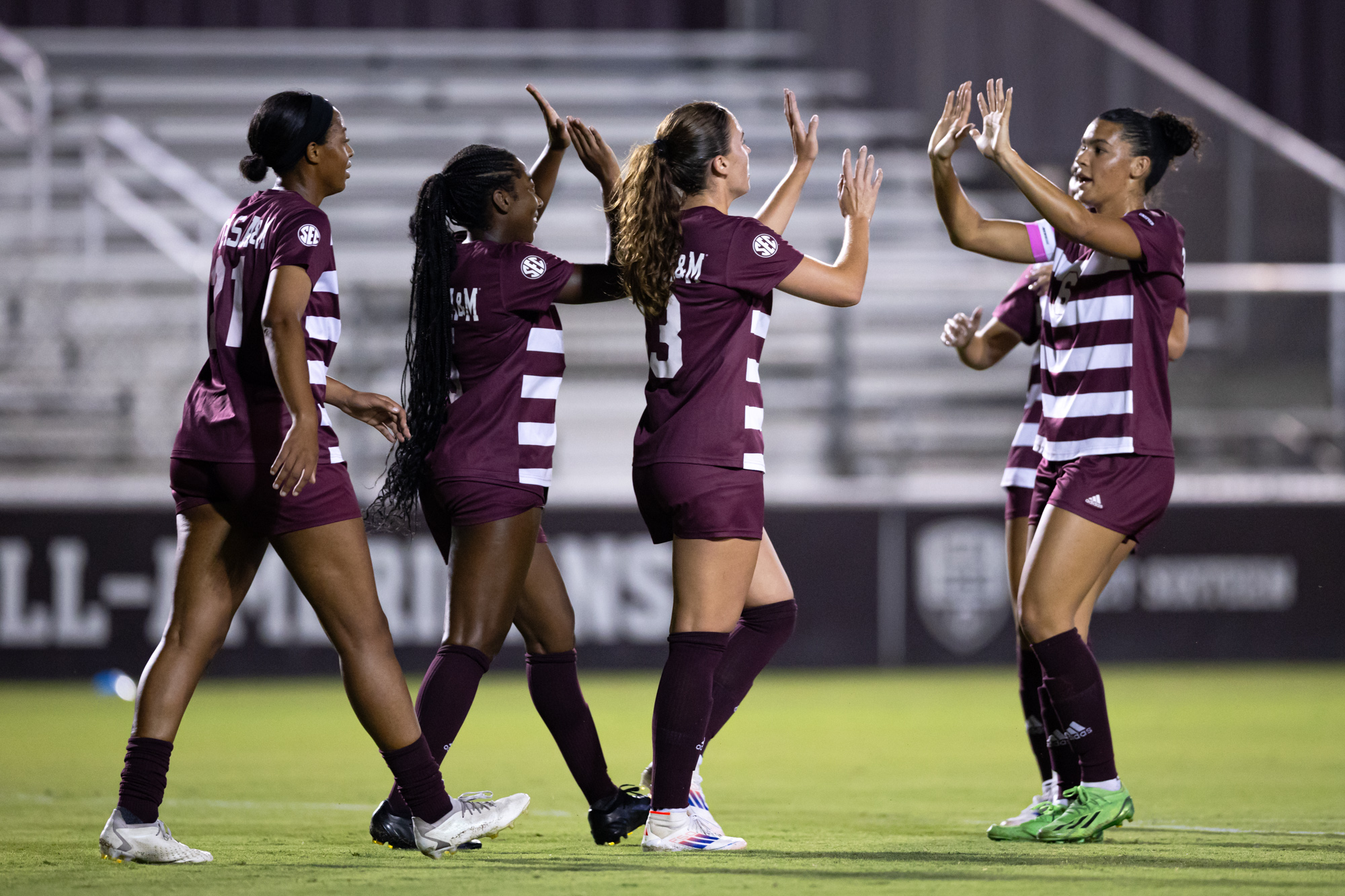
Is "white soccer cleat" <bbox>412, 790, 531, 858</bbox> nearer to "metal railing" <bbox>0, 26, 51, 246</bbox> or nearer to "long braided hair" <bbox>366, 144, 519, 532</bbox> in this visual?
"long braided hair" <bbox>366, 144, 519, 532</bbox>

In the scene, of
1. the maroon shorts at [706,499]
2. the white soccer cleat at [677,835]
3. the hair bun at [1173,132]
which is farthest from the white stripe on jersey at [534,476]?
the hair bun at [1173,132]

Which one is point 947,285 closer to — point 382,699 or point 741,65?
point 741,65

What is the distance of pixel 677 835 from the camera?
3.83 m

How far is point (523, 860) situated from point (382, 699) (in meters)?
0.51

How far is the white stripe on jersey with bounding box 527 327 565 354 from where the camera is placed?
414cm

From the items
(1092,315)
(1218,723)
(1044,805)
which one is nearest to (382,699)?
(1044,805)

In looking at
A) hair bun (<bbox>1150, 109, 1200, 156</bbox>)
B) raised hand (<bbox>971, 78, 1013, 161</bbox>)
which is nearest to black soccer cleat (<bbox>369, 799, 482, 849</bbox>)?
raised hand (<bbox>971, 78, 1013, 161</bbox>)

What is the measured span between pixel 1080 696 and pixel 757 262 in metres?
1.38

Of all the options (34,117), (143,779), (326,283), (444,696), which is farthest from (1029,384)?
(34,117)

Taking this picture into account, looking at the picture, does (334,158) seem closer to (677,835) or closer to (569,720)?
(569,720)

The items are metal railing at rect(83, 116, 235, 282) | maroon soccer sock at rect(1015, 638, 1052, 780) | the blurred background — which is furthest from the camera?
metal railing at rect(83, 116, 235, 282)

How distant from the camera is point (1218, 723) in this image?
721cm

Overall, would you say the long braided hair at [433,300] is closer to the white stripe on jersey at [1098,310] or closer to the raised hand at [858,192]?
the raised hand at [858,192]

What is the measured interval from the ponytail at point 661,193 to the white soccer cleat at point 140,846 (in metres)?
1.68
